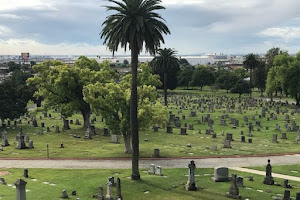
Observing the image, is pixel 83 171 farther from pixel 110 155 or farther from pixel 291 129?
pixel 291 129

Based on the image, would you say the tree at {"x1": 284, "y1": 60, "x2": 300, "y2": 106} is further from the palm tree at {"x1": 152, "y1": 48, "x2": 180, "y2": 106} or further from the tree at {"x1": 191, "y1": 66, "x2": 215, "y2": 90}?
the tree at {"x1": 191, "y1": 66, "x2": 215, "y2": 90}

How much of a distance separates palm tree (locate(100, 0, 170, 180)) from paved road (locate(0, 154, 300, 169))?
19.1ft

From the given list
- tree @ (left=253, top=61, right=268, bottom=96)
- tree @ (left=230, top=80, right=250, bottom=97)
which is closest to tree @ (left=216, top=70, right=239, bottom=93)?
tree @ (left=253, top=61, right=268, bottom=96)

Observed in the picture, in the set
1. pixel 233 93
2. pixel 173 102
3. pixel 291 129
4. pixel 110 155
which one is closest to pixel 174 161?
pixel 110 155

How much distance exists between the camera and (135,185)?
24062 millimetres

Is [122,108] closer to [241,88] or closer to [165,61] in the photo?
[165,61]

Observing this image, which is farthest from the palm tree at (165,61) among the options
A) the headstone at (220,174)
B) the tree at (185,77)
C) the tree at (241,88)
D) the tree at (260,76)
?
the tree at (185,77)

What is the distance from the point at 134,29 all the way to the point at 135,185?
36.5ft

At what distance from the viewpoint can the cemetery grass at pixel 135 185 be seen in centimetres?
2180

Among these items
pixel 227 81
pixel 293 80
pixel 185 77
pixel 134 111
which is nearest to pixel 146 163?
pixel 134 111

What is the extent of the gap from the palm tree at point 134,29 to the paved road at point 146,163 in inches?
229

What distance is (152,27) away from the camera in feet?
80.3

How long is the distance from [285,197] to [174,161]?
42.4ft

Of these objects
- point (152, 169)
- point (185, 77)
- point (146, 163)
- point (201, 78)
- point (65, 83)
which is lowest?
point (146, 163)
